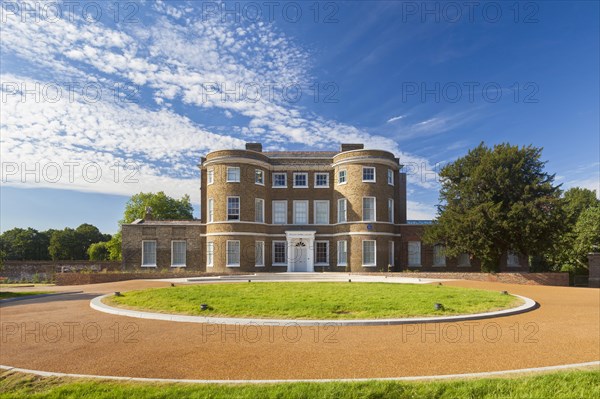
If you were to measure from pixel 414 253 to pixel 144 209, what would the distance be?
151ft

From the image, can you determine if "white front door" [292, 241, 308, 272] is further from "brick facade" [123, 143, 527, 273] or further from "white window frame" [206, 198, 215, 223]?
"white window frame" [206, 198, 215, 223]

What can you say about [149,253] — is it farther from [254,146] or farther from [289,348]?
[289,348]

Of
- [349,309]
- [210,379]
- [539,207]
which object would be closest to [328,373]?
[210,379]

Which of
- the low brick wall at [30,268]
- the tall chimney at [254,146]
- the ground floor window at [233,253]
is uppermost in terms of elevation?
the tall chimney at [254,146]

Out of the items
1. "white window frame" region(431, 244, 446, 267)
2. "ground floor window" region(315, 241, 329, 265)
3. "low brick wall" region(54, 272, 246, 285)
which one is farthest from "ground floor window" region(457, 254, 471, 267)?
"low brick wall" region(54, 272, 246, 285)

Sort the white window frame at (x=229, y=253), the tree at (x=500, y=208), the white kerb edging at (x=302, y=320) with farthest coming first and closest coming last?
1. the white window frame at (x=229, y=253)
2. the tree at (x=500, y=208)
3. the white kerb edging at (x=302, y=320)

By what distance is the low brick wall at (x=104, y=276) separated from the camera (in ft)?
91.7

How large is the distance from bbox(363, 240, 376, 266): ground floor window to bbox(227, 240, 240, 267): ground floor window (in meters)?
11.2

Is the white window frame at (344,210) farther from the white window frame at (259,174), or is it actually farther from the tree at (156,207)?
the tree at (156,207)

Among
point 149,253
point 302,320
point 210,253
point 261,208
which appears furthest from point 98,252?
point 302,320

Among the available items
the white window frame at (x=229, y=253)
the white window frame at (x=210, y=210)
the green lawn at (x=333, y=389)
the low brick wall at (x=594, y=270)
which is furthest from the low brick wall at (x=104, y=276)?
the low brick wall at (x=594, y=270)

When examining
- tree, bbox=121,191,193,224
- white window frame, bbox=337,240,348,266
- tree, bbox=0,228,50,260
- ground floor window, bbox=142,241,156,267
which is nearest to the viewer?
white window frame, bbox=337,240,348,266

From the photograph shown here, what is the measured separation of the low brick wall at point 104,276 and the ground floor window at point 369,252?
44.2 feet

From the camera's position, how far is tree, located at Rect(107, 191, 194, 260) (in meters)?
62.5
